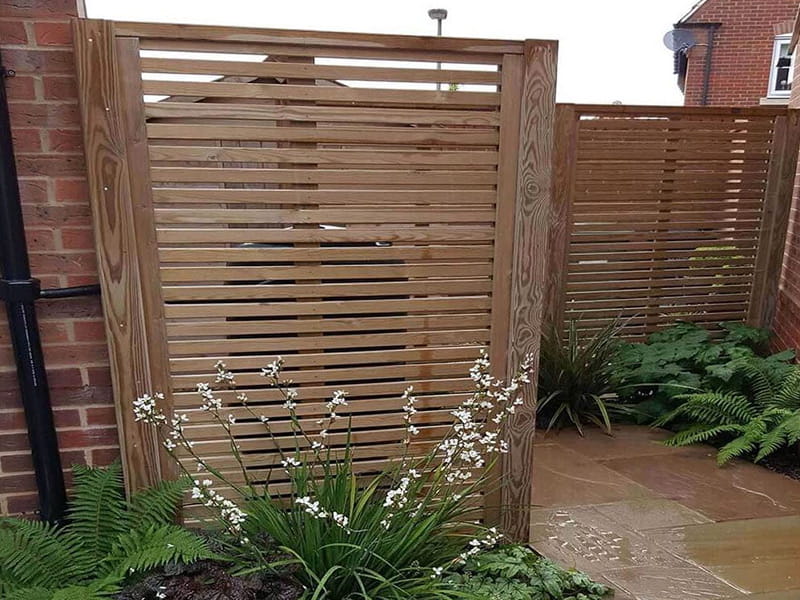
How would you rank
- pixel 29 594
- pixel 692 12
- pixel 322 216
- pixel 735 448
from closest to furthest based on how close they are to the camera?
pixel 29 594 → pixel 322 216 → pixel 735 448 → pixel 692 12

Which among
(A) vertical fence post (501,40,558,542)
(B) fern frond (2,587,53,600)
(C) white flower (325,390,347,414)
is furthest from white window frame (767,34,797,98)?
(B) fern frond (2,587,53,600)

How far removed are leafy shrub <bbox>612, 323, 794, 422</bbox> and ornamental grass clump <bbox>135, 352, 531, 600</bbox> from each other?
207cm

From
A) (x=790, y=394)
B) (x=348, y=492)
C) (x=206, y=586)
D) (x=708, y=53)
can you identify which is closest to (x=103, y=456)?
(x=206, y=586)

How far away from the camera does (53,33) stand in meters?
1.74

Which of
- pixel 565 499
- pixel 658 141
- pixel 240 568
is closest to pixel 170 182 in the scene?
pixel 240 568

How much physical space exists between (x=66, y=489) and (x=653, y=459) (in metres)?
2.99

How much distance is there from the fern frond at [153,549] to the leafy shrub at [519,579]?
0.82 meters

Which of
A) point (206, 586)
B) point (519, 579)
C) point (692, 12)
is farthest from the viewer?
point (692, 12)

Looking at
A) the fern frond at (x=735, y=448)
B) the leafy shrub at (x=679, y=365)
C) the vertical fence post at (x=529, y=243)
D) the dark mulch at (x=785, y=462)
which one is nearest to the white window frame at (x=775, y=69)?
the leafy shrub at (x=679, y=365)

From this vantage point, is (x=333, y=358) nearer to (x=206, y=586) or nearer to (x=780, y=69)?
(x=206, y=586)

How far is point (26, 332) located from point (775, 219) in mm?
4955

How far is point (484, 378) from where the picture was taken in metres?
2.19

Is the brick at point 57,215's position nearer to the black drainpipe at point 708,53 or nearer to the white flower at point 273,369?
the white flower at point 273,369

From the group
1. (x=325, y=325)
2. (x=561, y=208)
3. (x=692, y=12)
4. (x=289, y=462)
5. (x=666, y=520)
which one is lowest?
(x=666, y=520)
